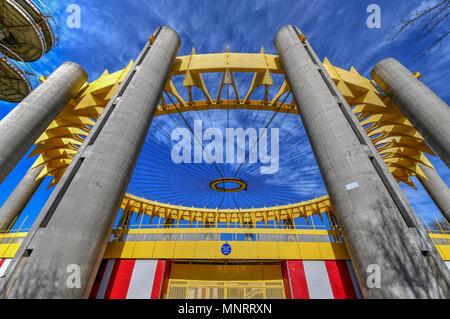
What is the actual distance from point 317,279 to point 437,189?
28320 mm

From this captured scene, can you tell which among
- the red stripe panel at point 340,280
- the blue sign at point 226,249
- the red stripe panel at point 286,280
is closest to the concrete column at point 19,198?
the blue sign at point 226,249

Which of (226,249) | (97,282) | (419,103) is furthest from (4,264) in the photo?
(419,103)

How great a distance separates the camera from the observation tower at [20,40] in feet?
71.4

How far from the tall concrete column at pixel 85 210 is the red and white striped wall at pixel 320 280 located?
10.6m

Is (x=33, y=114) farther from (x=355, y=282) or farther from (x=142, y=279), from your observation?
(x=355, y=282)

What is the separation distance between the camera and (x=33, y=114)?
15.5m

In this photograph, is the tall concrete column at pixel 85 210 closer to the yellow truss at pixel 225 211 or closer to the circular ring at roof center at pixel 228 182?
the circular ring at roof center at pixel 228 182

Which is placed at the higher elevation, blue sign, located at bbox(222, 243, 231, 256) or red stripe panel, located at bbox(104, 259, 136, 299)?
blue sign, located at bbox(222, 243, 231, 256)

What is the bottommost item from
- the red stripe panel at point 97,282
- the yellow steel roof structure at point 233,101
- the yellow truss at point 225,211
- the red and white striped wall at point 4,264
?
the red stripe panel at point 97,282

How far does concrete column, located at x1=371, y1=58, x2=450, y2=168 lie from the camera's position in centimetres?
1491

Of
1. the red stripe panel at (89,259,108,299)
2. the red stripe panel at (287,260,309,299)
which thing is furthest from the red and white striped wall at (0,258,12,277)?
the red stripe panel at (287,260,309,299)

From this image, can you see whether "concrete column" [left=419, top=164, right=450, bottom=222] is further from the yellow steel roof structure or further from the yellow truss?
the yellow truss
